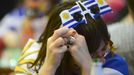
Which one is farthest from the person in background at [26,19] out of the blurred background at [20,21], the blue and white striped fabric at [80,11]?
the blue and white striped fabric at [80,11]

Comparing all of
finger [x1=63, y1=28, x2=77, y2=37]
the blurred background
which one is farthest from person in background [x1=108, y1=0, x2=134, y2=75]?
the blurred background

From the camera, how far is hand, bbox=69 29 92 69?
1678 millimetres

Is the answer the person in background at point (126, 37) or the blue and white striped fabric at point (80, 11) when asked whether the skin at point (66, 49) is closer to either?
the blue and white striped fabric at point (80, 11)

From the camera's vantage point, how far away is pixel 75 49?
66.0 inches

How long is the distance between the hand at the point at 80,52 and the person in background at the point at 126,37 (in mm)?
457

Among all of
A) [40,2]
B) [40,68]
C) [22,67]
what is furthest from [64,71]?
[40,2]

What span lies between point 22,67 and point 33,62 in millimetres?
64

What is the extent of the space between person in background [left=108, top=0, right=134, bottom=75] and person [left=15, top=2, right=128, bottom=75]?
0.30m

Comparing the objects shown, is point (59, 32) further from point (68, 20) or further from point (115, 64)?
point (115, 64)

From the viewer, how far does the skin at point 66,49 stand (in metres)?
1.66

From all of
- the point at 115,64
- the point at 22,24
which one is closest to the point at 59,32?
the point at 115,64

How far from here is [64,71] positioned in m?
1.77

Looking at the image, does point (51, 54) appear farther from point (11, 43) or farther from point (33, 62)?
point (11, 43)

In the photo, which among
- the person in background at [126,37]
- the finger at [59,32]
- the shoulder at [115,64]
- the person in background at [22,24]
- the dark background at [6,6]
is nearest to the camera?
the finger at [59,32]
